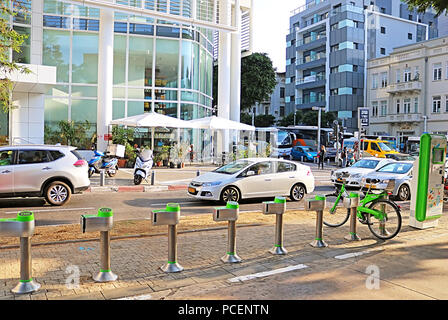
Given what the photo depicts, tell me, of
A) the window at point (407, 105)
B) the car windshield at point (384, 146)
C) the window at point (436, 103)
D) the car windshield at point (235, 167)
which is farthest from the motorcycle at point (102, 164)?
the window at point (407, 105)

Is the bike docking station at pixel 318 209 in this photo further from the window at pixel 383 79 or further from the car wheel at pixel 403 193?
the window at pixel 383 79

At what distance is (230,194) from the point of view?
1259cm

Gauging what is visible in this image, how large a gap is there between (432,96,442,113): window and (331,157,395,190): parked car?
110ft

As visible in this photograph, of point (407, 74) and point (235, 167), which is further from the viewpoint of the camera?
point (407, 74)

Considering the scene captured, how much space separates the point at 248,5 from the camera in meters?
33.3

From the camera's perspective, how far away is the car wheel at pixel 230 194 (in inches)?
492

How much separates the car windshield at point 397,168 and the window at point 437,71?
118 feet

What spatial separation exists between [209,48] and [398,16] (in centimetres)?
4025

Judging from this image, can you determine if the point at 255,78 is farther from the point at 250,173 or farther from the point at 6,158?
the point at 6,158

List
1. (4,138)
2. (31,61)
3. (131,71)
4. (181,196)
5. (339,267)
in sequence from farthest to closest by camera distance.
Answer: (131,71) < (31,61) < (4,138) < (181,196) < (339,267)

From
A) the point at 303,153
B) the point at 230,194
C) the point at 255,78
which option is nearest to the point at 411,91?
the point at 255,78

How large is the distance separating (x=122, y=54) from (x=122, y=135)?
21.6 ft
